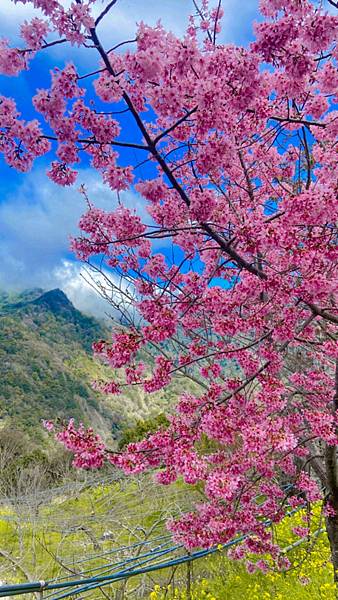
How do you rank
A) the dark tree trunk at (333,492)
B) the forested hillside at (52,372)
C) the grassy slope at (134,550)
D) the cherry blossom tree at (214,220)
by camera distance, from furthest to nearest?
1. the forested hillside at (52,372)
2. the grassy slope at (134,550)
3. the dark tree trunk at (333,492)
4. the cherry blossom tree at (214,220)

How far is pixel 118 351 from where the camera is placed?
11.6 feet

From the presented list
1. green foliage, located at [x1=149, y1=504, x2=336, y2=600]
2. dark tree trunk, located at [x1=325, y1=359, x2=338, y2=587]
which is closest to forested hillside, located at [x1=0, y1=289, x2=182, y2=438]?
green foliage, located at [x1=149, y1=504, x2=336, y2=600]

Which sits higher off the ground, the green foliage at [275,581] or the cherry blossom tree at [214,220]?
the cherry blossom tree at [214,220]

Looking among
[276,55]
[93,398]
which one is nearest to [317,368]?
[276,55]

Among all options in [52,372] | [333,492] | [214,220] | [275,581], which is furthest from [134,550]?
[52,372]

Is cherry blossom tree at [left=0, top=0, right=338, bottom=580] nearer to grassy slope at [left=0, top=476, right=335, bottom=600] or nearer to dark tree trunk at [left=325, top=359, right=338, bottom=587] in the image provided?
dark tree trunk at [left=325, top=359, right=338, bottom=587]

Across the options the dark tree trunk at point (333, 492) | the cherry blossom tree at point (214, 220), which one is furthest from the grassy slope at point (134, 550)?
the cherry blossom tree at point (214, 220)

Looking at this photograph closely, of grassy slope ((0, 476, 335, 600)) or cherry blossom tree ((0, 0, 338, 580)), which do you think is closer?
cherry blossom tree ((0, 0, 338, 580))

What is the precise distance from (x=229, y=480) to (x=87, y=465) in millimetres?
1112

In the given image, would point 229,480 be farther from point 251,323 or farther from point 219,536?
point 251,323

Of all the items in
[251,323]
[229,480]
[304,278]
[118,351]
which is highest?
[304,278]

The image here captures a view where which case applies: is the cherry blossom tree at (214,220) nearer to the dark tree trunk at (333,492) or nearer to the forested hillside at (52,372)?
the dark tree trunk at (333,492)

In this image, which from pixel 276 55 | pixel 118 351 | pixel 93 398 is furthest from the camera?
pixel 93 398

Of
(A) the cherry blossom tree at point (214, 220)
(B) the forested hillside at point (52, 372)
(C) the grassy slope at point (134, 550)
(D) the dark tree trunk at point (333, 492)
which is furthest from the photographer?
(B) the forested hillside at point (52, 372)
